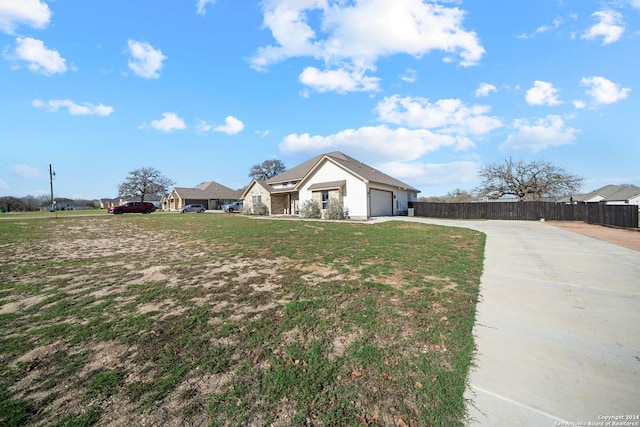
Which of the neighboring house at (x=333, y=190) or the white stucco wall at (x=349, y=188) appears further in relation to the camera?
the neighboring house at (x=333, y=190)

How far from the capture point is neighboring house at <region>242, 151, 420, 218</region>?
22.9 metres

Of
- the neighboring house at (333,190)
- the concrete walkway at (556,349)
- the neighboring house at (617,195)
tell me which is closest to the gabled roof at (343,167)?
the neighboring house at (333,190)

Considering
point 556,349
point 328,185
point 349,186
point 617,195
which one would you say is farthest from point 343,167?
point 617,195

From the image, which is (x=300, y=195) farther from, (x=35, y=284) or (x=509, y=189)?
(x=509, y=189)

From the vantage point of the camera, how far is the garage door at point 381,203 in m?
23.7

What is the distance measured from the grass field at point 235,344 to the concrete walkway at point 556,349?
0.80 feet

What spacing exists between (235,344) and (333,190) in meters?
20.9

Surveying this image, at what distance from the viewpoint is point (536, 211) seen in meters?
24.7

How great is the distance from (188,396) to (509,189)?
44.2m

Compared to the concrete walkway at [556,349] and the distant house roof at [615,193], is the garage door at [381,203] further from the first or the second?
the distant house roof at [615,193]

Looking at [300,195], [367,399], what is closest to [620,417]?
[367,399]

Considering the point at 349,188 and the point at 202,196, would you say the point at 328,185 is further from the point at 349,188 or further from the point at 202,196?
the point at 202,196

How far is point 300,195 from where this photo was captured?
89.3ft

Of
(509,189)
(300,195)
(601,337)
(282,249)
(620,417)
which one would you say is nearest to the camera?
(620,417)
